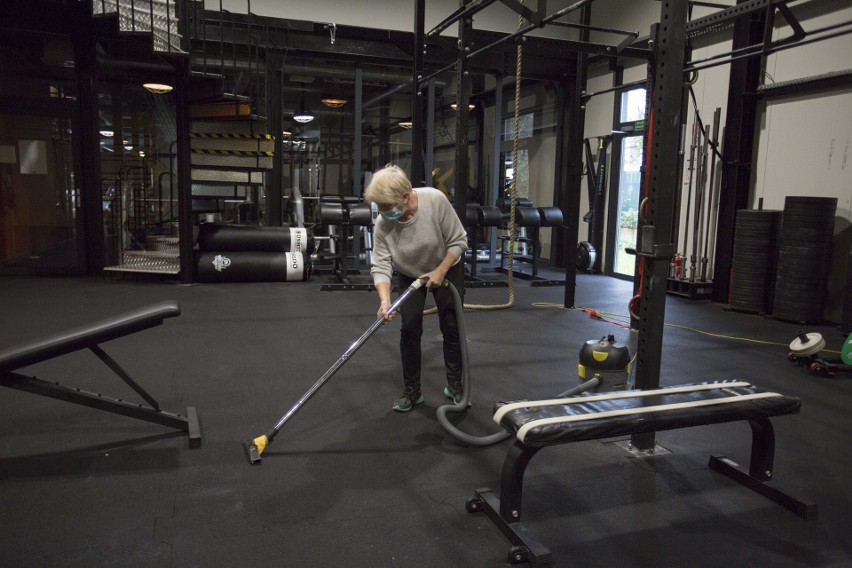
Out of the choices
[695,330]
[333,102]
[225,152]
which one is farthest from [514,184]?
[333,102]

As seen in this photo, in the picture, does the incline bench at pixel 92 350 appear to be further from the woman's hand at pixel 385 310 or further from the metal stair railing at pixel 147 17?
the metal stair railing at pixel 147 17

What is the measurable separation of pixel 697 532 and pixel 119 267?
25.1ft

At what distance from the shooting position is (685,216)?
301 inches

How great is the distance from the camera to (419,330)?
10.5 ft

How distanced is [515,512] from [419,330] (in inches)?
51.8

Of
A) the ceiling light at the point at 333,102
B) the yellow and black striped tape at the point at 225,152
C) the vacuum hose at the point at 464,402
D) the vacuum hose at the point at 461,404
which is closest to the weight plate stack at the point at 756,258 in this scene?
the vacuum hose at the point at 464,402

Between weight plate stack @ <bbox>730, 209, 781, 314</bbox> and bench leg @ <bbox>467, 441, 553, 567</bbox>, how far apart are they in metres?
Result: 5.06

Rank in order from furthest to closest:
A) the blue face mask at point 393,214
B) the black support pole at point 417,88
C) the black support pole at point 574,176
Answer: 1. the black support pole at point 574,176
2. the black support pole at point 417,88
3. the blue face mask at point 393,214

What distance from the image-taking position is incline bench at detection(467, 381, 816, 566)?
1927 mm

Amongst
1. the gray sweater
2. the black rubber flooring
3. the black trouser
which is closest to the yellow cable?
the black rubber flooring

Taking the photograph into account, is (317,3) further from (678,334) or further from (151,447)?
(151,447)

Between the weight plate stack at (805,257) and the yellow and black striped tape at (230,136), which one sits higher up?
the yellow and black striped tape at (230,136)

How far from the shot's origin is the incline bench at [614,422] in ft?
6.32

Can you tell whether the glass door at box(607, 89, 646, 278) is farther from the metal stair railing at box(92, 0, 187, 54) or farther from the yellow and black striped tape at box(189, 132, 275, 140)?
the metal stair railing at box(92, 0, 187, 54)
